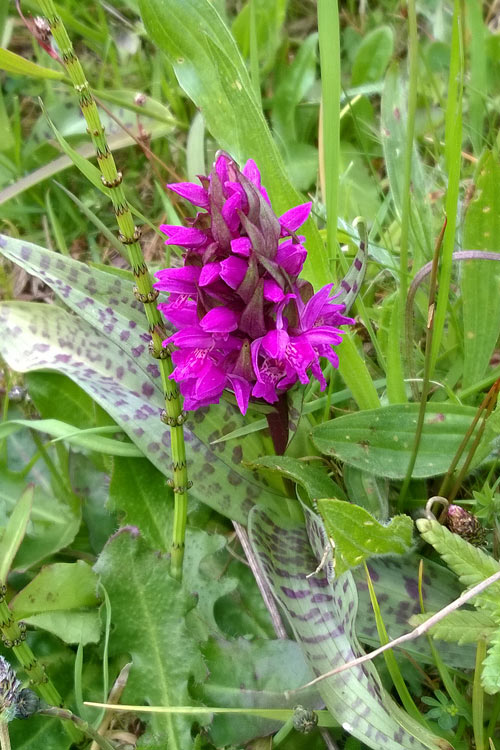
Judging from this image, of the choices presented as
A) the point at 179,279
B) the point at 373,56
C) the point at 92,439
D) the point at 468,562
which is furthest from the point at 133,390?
the point at 373,56

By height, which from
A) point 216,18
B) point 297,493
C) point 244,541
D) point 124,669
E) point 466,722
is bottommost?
point 466,722

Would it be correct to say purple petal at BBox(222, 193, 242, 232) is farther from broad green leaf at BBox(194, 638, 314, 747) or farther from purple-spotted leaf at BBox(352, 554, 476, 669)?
broad green leaf at BBox(194, 638, 314, 747)

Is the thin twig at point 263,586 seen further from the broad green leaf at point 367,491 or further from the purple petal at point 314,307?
the purple petal at point 314,307

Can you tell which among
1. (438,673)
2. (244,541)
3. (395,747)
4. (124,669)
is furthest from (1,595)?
(438,673)

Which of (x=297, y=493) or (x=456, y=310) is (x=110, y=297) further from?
(x=456, y=310)

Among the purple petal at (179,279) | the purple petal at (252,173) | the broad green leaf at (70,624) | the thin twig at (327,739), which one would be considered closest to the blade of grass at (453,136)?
the purple petal at (252,173)

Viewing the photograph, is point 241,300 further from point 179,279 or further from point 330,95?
point 330,95
